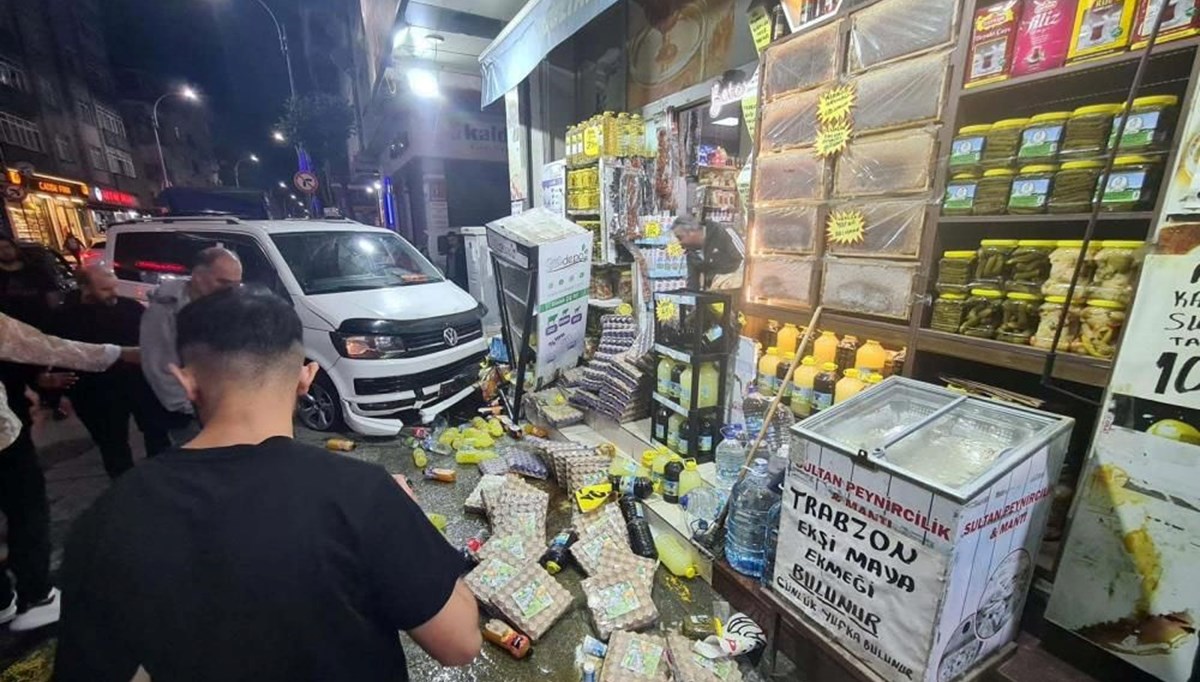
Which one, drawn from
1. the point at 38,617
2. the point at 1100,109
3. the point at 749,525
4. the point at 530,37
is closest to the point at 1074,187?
the point at 1100,109

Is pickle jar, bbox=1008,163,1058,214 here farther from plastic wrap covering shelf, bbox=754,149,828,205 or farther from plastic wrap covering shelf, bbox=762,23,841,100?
plastic wrap covering shelf, bbox=762,23,841,100

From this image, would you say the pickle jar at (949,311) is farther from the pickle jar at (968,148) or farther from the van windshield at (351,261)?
the van windshield at (351,261)

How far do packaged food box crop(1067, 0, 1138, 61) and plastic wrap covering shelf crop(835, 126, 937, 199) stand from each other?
1.88 ft

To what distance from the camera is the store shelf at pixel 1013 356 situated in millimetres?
1952

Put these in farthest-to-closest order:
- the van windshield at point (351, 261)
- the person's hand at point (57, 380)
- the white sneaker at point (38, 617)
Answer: the van windshield at point (351, 261) → the person's hand at point (57, 380) → the white sneaker at point (38, 617)

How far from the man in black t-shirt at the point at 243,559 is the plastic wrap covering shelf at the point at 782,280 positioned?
2883 millimetres

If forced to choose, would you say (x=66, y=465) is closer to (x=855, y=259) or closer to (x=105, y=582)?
(x=105, y=582)

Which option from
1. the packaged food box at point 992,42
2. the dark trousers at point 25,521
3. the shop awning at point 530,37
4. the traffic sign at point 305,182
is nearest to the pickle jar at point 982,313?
the packaged food box at point 992,42

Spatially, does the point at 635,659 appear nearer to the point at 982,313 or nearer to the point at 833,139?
the point at 982,313

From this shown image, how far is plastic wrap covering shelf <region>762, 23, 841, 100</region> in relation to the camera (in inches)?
112

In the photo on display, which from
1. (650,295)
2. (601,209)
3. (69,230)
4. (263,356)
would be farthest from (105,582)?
(69,230)

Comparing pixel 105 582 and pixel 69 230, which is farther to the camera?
pixel 69 230

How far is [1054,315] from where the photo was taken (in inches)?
83.3

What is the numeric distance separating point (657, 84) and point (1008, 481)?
5183 millimetres
